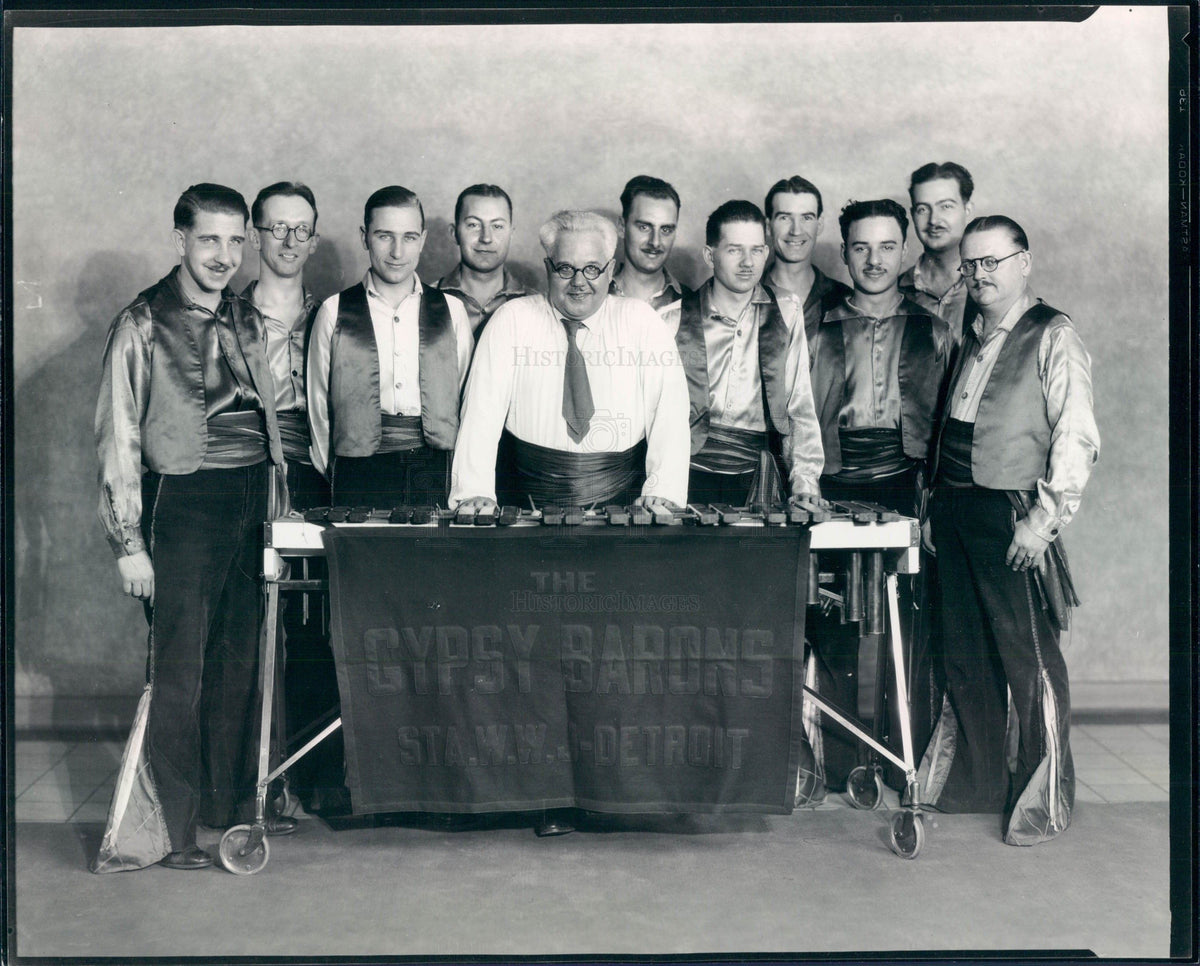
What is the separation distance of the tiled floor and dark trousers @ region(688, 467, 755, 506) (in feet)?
3.88

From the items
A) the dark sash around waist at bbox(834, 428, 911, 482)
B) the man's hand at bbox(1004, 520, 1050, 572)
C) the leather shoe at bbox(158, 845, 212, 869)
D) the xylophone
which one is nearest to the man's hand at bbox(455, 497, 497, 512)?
the xylophone

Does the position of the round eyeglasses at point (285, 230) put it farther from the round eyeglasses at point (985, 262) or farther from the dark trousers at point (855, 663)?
the round eyeglasses at point (985, 262)

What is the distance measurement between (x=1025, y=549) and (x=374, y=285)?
245 cm

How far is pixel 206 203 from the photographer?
423 cm

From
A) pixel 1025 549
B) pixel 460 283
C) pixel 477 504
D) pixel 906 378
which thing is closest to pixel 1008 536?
pixel 1025 549

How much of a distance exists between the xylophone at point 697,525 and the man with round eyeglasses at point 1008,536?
41 centimetres

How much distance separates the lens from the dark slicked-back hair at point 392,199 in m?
4.35

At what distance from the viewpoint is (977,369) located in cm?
438

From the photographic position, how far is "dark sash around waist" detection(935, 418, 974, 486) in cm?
435

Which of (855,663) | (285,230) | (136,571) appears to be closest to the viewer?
(136,571)

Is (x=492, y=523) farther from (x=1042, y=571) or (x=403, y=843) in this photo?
(x=1042, y=571)

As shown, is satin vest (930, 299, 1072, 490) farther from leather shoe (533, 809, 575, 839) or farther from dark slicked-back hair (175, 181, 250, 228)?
dark slicked-back hair (175, 181, 250, 228)

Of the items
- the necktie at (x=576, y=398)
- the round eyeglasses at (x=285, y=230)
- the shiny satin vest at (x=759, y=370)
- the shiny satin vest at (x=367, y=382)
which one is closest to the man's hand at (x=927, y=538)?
the shiny satin vest at (x=759, y=370)

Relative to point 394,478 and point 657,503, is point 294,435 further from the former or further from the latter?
point 657,503
